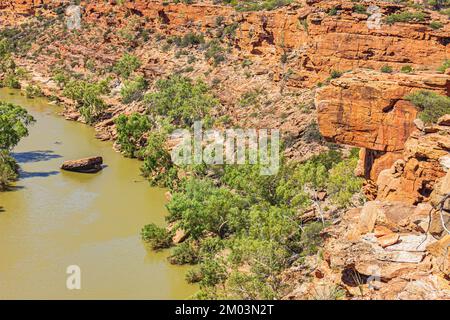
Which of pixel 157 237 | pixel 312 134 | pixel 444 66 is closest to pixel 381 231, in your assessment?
pixel 157 237

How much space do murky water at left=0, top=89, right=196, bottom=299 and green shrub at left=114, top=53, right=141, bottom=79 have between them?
17.5m

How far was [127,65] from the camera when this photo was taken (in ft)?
233

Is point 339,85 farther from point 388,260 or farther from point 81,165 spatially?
point 81,165

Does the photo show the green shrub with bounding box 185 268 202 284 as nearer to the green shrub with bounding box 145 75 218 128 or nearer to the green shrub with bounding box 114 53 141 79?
the green shrub with bounding box 145 75 218 128

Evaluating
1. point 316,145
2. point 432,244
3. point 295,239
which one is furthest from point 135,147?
point 432,244

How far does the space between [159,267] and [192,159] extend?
13645 millimetres

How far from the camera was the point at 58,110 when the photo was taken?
225ft

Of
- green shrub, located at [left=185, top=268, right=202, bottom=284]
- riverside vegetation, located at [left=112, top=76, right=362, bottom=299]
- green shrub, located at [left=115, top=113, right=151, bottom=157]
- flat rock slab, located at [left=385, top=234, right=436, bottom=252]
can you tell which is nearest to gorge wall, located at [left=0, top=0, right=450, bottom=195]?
riverside vegetation, located at [left=112, top=76, right=362, bottom=299]

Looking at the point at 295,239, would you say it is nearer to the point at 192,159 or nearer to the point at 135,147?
the point at 192,159

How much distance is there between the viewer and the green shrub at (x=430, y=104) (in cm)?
2539

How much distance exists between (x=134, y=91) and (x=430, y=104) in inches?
1705

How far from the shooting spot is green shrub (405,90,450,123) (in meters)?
25.4

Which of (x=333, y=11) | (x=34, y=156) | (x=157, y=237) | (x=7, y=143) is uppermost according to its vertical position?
(x=333, y=11)

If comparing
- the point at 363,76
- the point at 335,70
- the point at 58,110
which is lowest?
the point at 58,110
